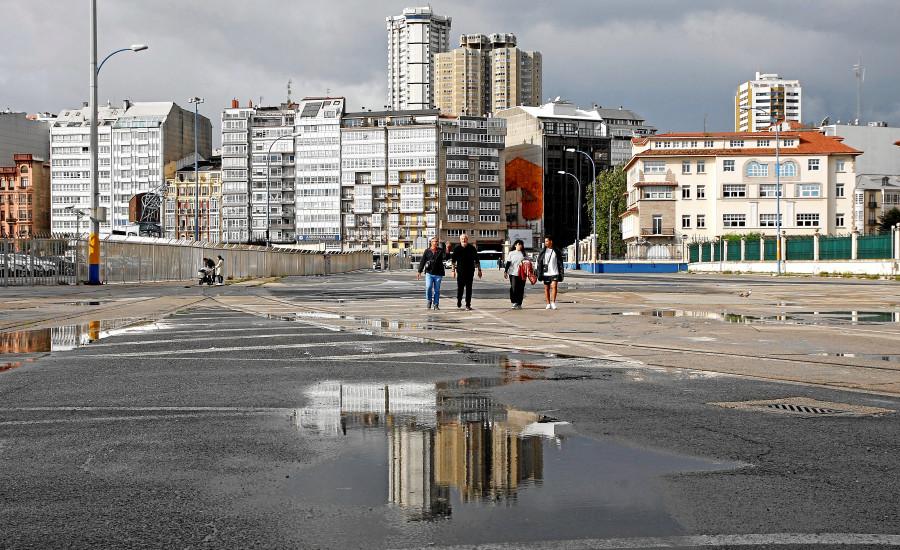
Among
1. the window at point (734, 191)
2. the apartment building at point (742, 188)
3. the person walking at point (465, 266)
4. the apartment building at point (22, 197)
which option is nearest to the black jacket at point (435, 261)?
the person walking at point (465, 266)

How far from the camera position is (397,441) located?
Answer: 5.69 m

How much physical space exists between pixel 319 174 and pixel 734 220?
243 feet

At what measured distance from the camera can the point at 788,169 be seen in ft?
345

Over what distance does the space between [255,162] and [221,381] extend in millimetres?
153932

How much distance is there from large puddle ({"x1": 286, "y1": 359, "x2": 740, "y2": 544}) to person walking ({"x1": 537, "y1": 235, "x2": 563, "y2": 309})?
13.6 m

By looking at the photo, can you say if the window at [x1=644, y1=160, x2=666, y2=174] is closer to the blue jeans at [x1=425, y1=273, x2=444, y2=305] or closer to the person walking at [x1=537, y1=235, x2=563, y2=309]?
the person walking at [x1=537, y1=235, x2=563, y2=309]

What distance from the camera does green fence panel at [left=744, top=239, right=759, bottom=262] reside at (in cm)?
6969

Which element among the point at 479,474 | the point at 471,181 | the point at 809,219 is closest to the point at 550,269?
the point at 479,474

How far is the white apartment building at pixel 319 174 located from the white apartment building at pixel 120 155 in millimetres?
26017

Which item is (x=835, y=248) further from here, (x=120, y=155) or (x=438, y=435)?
(x=120, y=155)

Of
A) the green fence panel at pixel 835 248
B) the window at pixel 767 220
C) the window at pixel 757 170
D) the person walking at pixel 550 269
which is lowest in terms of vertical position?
the person walking at pixel 550 269

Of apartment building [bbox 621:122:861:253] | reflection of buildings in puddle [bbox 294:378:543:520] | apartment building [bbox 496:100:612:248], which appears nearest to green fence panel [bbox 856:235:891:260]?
apartment building [bbox 621:122:861:253]

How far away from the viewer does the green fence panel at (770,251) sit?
67000 millimetres

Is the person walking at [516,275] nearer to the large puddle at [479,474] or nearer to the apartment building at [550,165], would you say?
the large puddle at [479,474]
